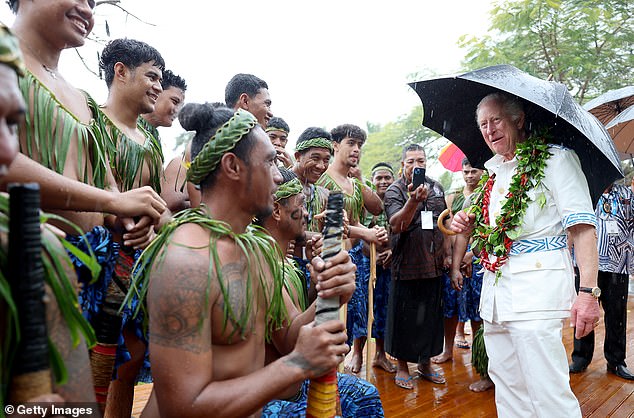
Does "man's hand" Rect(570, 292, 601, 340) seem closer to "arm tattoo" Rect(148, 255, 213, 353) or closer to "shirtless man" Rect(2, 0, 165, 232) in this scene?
"arm tattoo" Rect(148, 255, 213, 353)

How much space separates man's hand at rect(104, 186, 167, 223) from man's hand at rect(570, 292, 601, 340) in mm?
2203

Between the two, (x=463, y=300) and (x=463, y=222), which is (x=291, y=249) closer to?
(x=463, y=222)

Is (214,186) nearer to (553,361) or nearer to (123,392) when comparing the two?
(123,392)

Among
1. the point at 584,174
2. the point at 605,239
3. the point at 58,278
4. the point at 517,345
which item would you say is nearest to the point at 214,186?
the point at 58,278

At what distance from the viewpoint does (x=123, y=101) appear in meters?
2.71

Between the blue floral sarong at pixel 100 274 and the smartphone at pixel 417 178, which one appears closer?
the blue floral sarong at pixel 100 274

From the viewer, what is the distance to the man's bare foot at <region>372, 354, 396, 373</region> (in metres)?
5.06

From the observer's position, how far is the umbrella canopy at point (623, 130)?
474 cm

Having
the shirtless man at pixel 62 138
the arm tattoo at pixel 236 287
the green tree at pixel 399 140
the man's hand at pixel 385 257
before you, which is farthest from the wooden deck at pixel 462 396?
the green tree at pixel 399 140

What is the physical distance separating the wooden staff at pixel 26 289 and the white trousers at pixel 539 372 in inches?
96.3

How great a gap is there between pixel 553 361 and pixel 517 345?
7.8 inches

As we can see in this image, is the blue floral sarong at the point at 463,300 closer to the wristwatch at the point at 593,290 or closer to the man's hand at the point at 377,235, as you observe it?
the man's hand at the point at 377,235

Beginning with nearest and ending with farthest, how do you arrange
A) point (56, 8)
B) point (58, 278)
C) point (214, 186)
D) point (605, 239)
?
point (58, 278) → point (214, 186) → point (56, 8) → point (605, 239)

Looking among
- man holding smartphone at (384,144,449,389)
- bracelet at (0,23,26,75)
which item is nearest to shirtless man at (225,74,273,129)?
man holding smartphone at (384,144,449,389)
